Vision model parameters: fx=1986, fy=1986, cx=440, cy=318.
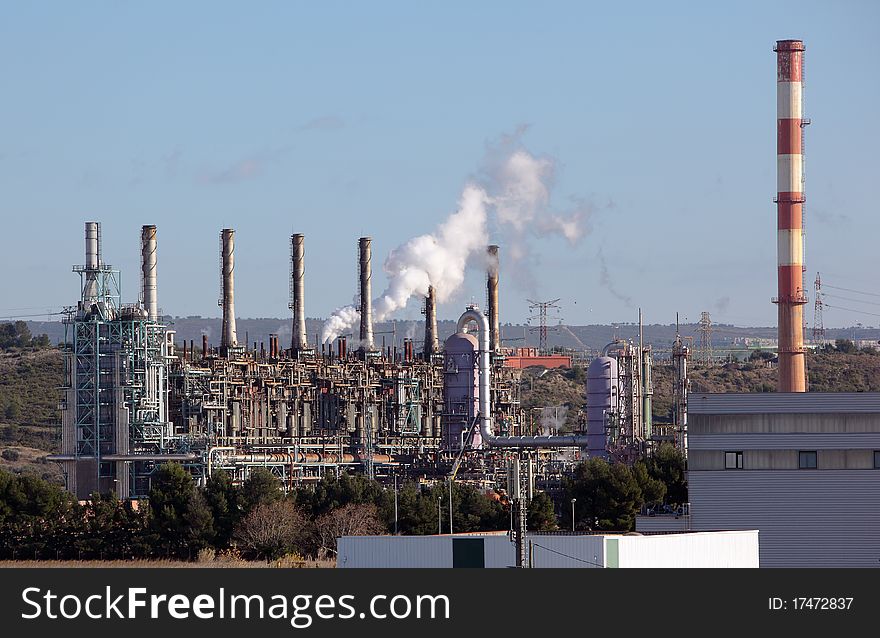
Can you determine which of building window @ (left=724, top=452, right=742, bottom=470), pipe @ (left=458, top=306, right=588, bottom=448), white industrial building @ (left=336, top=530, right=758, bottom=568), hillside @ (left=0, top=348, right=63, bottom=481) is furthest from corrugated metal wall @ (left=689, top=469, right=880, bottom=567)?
hillside @ (left=0, top=348, right=63, bottom=481)

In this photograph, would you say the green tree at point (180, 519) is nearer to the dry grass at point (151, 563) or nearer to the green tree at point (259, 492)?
the dry grass at point (151, 563)

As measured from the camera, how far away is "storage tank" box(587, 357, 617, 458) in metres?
105

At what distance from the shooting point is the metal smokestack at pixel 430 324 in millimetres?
121500

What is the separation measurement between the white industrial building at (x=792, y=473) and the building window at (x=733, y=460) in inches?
1.5

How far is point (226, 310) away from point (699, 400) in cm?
4092

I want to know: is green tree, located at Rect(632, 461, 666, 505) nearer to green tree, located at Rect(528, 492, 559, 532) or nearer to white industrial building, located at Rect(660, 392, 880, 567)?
green tree, located at Rect(528, 492, 559, 532)

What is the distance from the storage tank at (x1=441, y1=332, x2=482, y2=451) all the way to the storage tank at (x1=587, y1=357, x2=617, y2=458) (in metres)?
7.68

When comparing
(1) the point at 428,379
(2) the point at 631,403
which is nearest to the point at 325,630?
(2) the point at 631,403

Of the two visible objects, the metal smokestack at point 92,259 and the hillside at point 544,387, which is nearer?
the metal smokestack at point 92,259

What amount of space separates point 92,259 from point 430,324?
28.2 m

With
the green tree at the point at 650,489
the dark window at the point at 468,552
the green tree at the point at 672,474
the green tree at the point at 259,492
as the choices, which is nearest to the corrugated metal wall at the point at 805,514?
the green tree at the point at 650,489

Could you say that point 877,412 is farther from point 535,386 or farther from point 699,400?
point 535,386

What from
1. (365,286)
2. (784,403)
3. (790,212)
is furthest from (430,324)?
(784,403)

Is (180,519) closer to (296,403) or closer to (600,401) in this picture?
(296,403)
